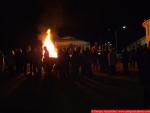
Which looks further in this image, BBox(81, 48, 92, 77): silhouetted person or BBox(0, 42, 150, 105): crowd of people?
BBox(81, 48, 92, 77): silhouetted person

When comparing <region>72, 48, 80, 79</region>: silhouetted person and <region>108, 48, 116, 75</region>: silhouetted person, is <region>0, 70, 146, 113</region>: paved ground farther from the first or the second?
<region>108, 48, 116, 75</region>: silhouetted person

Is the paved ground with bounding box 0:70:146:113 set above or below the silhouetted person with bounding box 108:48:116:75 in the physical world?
below

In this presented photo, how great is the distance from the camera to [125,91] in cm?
1616

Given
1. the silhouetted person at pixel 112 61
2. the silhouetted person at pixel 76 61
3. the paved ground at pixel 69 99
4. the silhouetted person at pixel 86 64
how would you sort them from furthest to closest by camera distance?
the silhouetted person at pixel 112 61 < the silhouetted person at pixel 86 64 < the silhouetted person at pixel 76 61 < the paved ground at pixel 69 99

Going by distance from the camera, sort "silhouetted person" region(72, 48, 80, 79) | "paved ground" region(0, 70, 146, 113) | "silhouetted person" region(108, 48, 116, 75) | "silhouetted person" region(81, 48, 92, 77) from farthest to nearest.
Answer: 1. "silhouetted person" region(108, 48, 116, 75)
2. "silhouetted person" region(81, 48, 92, 77)
3. "silhouetted person" region(72, 48, 80, 79)
4. "paved ground" region(0, 70, 146, 113)

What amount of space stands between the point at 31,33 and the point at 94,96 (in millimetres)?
64345

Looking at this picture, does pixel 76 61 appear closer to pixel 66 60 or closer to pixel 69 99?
pixel 66 60

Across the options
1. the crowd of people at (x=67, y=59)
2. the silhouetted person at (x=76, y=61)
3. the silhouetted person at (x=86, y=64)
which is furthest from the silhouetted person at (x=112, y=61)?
the silhouetted person at (x=76, y=61)

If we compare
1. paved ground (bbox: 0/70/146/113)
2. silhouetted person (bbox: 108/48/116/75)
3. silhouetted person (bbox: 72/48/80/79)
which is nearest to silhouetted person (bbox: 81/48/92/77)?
silhouetted person (bbox: 72/48/80/79)

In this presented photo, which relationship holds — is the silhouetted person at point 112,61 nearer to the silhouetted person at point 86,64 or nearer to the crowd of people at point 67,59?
the crowd of people at point 67,59

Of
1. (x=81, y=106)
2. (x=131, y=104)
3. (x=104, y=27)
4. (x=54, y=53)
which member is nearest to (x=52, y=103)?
(x=81, y=106)

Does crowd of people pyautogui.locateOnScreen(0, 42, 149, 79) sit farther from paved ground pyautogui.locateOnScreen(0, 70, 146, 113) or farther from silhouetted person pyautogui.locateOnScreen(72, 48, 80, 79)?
paved ground pyautogui.locateOnScreen(0, 70, 146, 113)

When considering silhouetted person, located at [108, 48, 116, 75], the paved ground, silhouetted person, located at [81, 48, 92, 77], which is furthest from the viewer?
silhouetted person, located at [108, 48, 116, 75]

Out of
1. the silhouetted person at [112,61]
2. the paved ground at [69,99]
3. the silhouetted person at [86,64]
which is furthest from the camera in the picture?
the silhouetted person at [112,61]
